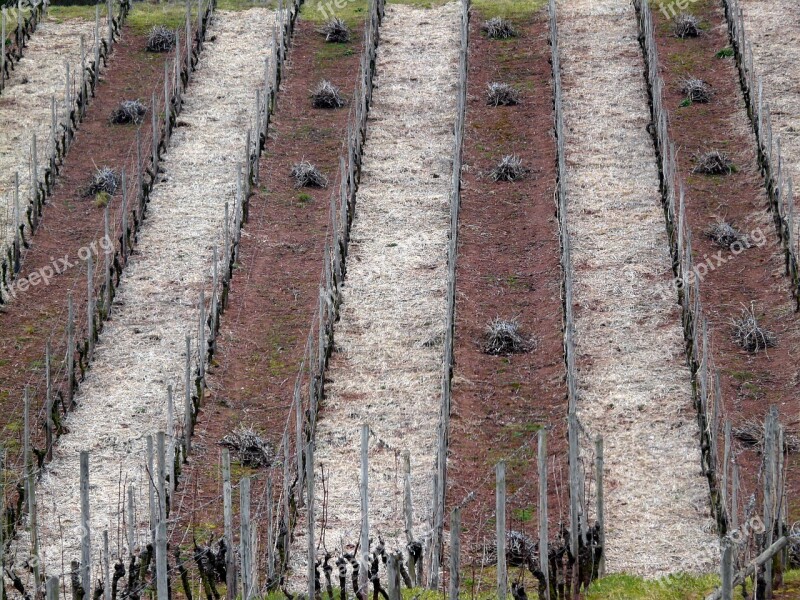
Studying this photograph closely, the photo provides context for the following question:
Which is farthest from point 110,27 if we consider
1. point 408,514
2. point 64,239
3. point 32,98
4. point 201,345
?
point 408,514

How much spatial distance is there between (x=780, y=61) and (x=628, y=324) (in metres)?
9.54

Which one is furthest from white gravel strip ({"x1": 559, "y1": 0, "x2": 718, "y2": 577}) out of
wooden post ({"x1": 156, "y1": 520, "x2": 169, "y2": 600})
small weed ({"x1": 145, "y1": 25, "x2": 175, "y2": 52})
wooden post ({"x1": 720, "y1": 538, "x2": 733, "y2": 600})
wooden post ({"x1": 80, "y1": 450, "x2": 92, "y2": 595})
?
small weed ({"x1": 145, "y1": 25, "x2": 175, "y2": 52})

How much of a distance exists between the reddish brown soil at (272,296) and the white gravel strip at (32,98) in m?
3.66

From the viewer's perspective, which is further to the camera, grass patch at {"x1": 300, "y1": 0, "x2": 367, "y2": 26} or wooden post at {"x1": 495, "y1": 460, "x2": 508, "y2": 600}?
grass patch at {"x1": 300, "y1": 0, "x2": 367, "y2": 26}

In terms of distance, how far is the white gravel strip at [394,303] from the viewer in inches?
703

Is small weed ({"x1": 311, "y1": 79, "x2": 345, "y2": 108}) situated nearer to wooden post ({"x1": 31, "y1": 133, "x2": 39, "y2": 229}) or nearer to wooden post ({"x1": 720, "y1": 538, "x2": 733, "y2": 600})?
wooden post ({"x1": 31, "y1": 133, "x2": 39, "y2": 229})

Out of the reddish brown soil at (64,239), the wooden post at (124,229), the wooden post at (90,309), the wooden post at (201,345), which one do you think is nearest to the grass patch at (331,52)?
the reddish brown soil at (64,239)

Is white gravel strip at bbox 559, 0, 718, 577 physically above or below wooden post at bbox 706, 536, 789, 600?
above

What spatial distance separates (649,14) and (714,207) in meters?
6.99

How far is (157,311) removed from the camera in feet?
70.9

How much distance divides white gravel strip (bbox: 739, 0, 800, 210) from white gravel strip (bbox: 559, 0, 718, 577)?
208 centimetres

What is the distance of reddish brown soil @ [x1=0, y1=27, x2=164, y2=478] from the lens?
65.3ft

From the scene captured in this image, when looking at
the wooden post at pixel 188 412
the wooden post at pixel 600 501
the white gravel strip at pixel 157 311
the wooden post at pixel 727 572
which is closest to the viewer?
the wooden post at pixel 727 572

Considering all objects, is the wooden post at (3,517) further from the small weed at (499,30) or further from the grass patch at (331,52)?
the small weed at (499,30)
